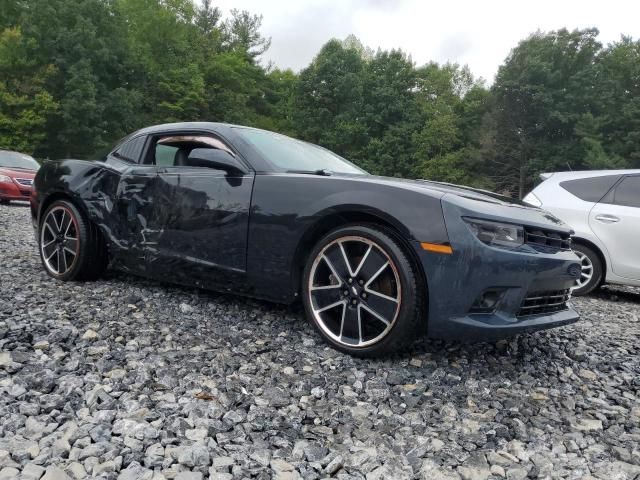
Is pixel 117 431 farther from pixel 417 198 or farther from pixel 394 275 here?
pixel 417 198

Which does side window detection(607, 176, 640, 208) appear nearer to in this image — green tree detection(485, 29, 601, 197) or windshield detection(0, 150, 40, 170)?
windshield detection(0, 150, 40, 170)

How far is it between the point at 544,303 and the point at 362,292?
3.32 feet

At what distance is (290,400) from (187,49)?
4126cm

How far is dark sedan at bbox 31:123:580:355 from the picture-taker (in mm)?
2398

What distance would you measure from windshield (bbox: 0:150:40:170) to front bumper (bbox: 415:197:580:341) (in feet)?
42.3

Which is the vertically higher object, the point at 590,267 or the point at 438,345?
the point at 590,267

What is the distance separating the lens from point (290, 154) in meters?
3.44

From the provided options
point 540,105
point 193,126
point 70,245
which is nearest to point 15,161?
point 70,245

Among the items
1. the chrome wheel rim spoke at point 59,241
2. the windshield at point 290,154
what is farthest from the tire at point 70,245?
the windshield at point 290,154

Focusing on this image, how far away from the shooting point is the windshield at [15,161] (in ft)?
→ 39.8

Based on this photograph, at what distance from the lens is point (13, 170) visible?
11.7 metres

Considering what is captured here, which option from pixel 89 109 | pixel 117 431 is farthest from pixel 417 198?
pixel 89 109

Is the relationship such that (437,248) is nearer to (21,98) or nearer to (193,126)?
(193,126)

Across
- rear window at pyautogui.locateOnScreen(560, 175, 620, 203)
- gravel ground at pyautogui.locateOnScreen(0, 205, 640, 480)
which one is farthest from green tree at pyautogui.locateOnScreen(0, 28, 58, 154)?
rear window at pyautogui.locateOnScreen(560, 175, 620, 203)
